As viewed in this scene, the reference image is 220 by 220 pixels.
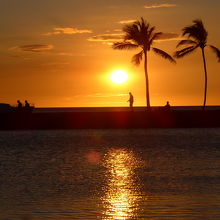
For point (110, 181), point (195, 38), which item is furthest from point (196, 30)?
point (110, 181)

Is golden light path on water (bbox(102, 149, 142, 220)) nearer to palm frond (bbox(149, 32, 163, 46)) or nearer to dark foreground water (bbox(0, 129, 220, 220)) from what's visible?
dark foreground water (bbox(0, 129, 220, 220))

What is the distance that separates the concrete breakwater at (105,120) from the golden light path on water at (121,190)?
98.7 feet

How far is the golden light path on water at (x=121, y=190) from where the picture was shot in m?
17.3

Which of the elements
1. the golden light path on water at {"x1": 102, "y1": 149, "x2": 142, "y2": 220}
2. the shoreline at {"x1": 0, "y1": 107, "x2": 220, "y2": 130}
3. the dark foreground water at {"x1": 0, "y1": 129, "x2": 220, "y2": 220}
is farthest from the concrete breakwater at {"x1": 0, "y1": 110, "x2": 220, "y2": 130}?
the golden light path on water at {"x1": 102, "y1": 149, "x2": 142, "y2": 220}

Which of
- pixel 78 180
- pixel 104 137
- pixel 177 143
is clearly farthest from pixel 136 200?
pixel 104 137

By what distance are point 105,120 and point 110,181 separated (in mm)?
41769

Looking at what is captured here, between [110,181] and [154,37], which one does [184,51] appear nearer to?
[154,37]

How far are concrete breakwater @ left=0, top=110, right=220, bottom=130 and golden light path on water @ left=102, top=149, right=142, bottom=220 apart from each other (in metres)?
30.1

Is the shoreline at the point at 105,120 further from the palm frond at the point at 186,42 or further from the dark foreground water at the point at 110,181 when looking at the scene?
the dark foreground water at the point at 110,181

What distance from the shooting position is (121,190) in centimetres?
2144

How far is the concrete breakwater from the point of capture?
64312 millimetres

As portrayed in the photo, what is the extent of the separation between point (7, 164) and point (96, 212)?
50.4 ft

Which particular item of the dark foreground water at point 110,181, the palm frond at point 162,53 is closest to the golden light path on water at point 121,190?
the dark foreground water at point 110,181

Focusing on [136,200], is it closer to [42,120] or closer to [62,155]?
[62,155]
